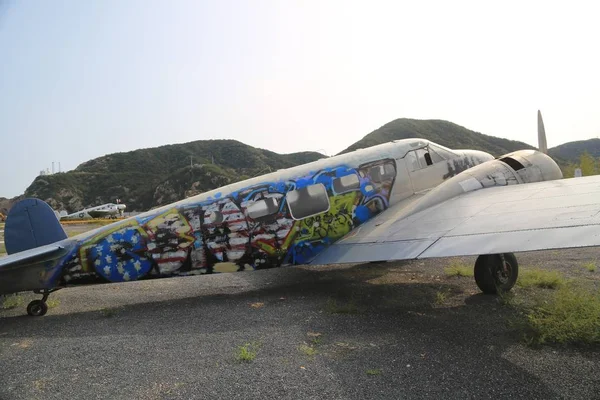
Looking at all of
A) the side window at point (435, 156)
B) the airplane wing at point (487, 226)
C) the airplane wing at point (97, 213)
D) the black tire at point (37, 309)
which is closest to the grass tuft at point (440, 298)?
the airplane wing at point (487, 226)

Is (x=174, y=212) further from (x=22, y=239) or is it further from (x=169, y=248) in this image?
(x=22, y=239)

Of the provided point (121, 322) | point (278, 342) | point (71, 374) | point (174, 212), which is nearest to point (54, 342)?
point (121, 322)

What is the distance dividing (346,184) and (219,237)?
300cm

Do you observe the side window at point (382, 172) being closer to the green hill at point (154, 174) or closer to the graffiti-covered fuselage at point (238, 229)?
the graffiti-covered fuselage at point (238, 229)

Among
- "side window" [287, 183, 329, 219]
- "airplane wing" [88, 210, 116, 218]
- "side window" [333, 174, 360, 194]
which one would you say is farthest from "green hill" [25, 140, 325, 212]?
"side window" [287, 183, 329, 219]

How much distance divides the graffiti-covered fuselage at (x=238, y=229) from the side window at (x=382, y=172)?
Result: 52mm

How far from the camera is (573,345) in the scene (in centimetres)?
487

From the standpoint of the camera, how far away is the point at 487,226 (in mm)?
6023

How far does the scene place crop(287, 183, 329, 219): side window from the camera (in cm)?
834

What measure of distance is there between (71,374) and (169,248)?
3314 millimetres

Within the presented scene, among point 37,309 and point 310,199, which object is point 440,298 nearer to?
point 310,199

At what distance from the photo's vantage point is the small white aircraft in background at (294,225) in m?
7.29

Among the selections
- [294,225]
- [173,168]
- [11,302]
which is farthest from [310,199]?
[173,168]

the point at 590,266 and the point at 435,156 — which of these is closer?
the point at 590,266
